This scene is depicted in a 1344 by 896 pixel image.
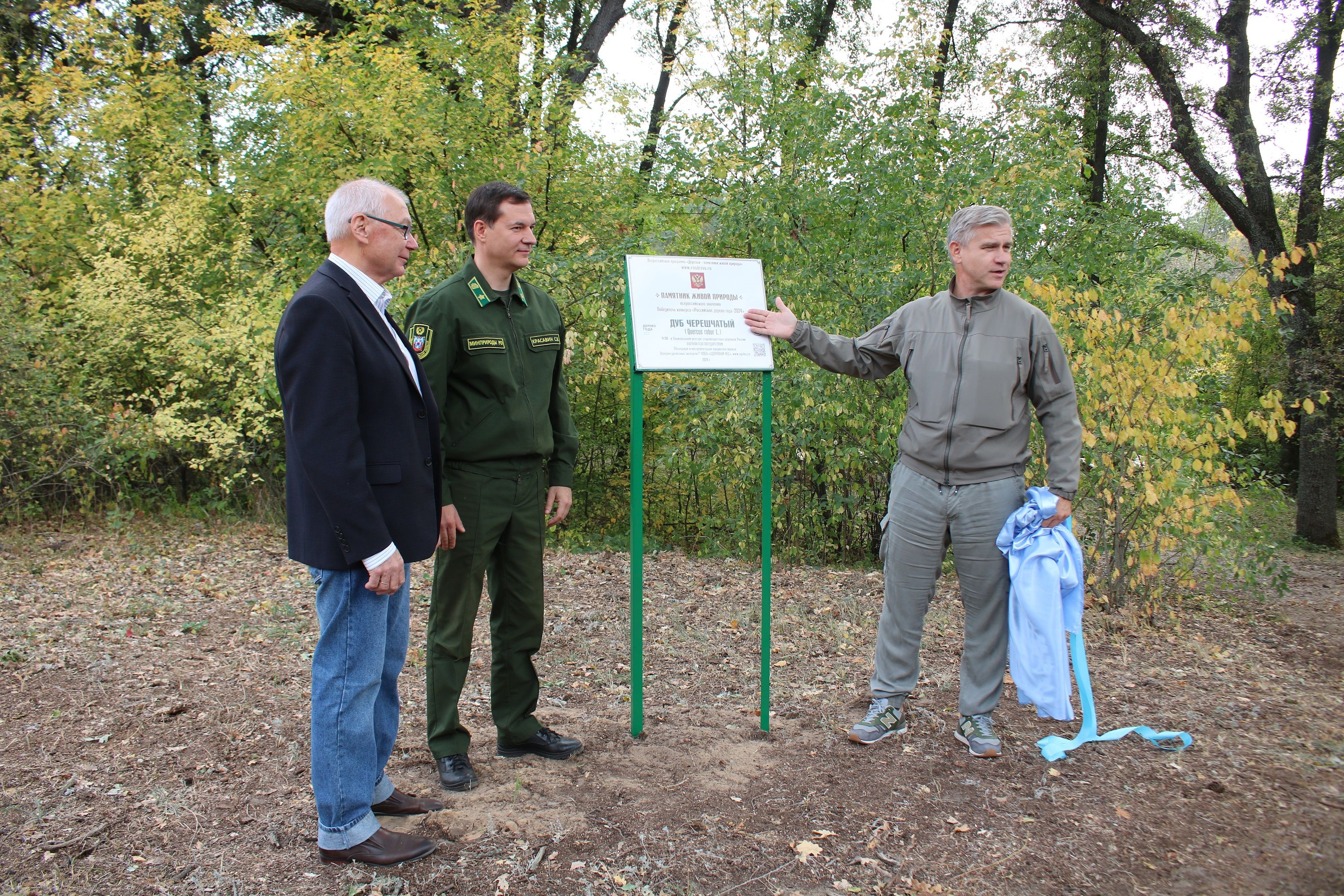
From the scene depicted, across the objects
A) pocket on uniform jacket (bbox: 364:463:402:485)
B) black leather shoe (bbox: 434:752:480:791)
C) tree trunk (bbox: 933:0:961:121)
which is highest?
tree trunk (bbox: 933:0:961:121)

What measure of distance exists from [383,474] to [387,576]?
292 mm

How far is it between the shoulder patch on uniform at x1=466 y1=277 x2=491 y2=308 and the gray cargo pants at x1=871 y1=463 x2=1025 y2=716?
1765mm

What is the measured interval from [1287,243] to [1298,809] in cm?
1328

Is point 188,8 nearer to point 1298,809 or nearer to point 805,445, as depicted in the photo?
point 805,445

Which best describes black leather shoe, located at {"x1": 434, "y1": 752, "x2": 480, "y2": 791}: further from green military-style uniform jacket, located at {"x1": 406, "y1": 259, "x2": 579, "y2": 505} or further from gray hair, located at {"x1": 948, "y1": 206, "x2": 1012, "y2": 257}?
gray hair, located at {"x1": 948, "y1": 206, "x2": 1012, "y2": 257}

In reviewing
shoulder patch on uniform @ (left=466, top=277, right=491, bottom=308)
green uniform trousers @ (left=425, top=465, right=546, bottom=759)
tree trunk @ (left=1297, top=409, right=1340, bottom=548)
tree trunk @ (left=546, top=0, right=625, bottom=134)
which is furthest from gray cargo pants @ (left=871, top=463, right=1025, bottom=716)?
tree trunk @ (left=1297, top=409, right=1340, bottom=548)

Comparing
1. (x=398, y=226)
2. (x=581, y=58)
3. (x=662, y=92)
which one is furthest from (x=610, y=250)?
(x=662, y=92)

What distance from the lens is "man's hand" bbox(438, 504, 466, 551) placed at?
290cm

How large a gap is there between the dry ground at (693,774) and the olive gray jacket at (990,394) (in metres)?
1.16

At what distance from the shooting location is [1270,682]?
4391 mm

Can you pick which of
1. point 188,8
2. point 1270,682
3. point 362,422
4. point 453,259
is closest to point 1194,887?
point 1270,682

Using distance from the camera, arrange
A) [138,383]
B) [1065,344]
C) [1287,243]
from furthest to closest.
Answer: [1287,243], [138,383], [1065,344]

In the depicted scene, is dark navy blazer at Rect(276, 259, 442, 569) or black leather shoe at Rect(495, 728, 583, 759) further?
black leather shoe at Rect(495, 728, 583, 759)

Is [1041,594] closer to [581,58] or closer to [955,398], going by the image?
[955,398]
